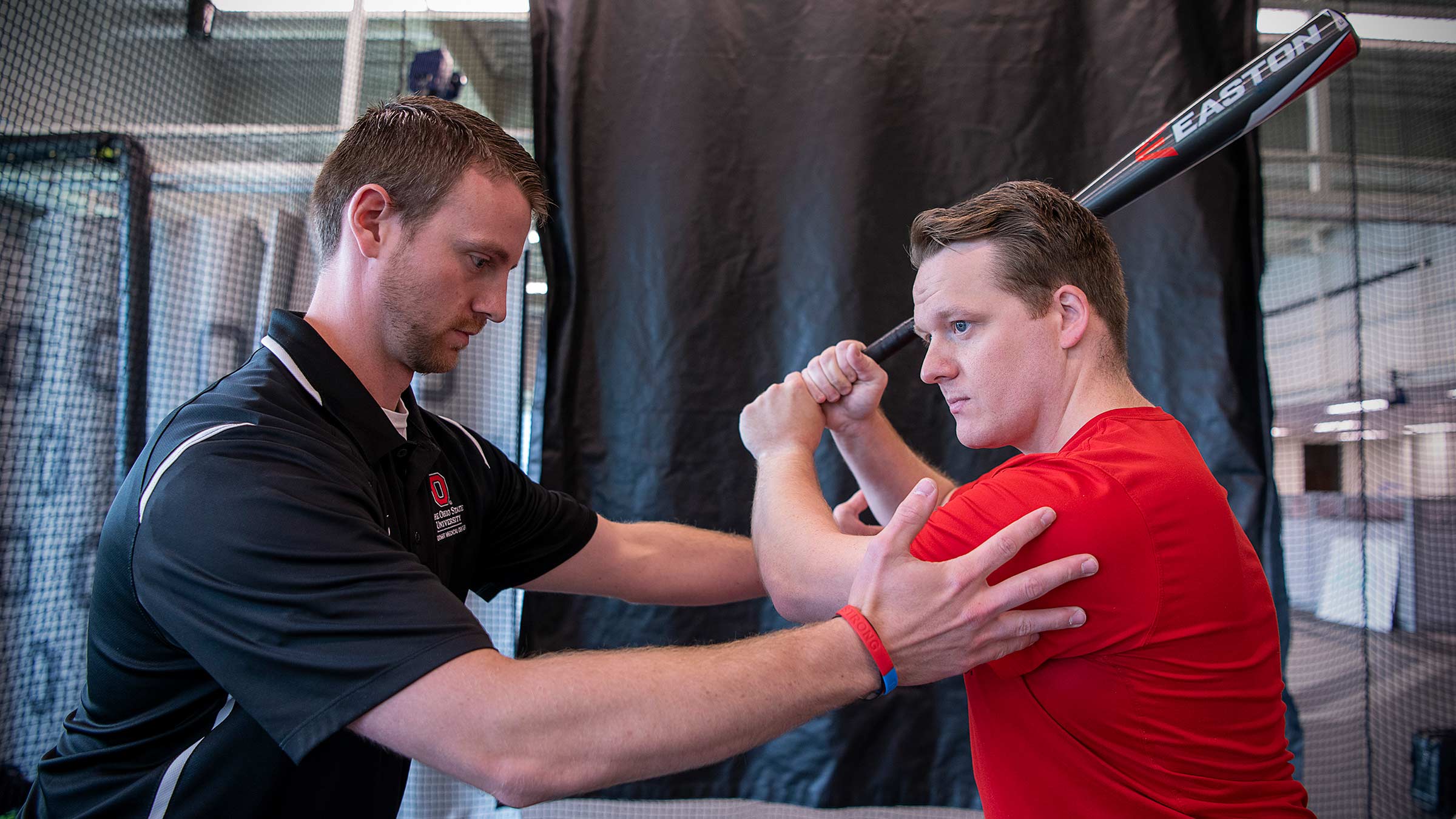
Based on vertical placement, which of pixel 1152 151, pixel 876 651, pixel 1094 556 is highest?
pixel 1152 151

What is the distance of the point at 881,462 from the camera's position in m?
1.57

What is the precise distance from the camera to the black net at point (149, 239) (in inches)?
66.6

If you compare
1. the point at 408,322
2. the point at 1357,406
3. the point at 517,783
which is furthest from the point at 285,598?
the point at 1357,406

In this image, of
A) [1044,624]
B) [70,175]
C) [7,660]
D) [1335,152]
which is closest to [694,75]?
Result: [70,175]

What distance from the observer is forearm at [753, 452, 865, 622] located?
3.48ft

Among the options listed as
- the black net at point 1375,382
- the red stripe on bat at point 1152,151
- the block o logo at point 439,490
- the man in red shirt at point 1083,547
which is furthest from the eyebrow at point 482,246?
the black net at point 1375,382

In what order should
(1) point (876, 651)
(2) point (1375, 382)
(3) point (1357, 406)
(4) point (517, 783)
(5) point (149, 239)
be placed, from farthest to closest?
1. (2) point (1375, 382)
2. (3) point (1357, 406)
3. (5) point (149, 239)
4. (1) point (876, 651)
5. (4) point (517, 783)

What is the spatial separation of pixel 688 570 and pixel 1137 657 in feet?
2.70

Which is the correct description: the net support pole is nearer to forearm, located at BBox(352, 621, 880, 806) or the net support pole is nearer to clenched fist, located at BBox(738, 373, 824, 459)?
clenched fist, located at BBox(738, 373, 824, 459)

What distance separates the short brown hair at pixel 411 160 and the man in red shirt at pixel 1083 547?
0.67m

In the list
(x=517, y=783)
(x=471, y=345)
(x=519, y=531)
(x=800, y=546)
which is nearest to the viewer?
(x=517, y=783)

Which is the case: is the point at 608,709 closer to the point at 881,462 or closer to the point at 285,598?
the point at 285,598

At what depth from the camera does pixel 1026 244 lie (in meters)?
1.17

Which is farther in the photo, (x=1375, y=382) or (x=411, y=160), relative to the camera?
(x=1375, y=382)
